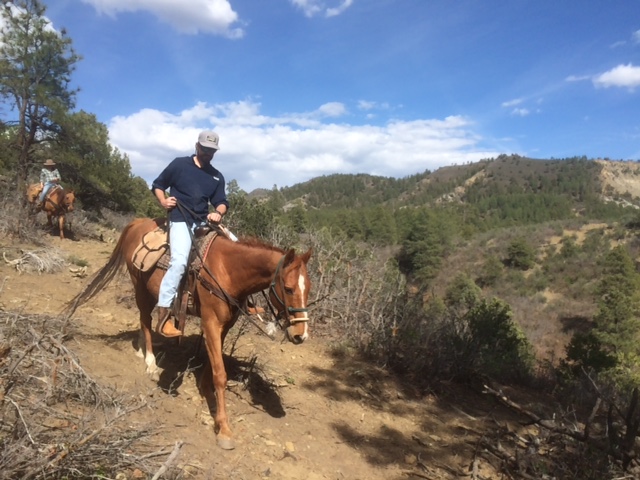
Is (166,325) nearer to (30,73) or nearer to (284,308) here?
(284,308)

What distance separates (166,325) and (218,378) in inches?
30.0

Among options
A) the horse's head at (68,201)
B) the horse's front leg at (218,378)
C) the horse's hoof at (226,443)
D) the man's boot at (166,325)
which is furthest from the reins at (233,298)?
the horse's head at (68,201)

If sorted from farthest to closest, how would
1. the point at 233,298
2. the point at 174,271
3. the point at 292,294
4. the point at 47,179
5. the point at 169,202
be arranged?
1. the point at 47,179
2. the point at 169,202
3. the point at 174,271
4. the point at 233,298
5. the point at 292,294

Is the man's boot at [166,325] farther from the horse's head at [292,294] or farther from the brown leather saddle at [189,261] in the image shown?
the horse's head at [292,294]

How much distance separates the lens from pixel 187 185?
4.79 metres

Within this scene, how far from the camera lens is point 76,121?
13.1m

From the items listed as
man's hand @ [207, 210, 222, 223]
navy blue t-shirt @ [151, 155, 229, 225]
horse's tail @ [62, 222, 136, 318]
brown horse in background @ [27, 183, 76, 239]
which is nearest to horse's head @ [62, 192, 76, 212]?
brown horse in background @ [27, 183, 76, 239]

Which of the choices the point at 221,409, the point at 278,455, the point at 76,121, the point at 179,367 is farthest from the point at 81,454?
the point at 76,121

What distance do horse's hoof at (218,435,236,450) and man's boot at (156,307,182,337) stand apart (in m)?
1.07

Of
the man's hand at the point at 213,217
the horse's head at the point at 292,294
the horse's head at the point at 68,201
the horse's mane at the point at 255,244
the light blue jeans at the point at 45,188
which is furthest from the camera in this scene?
the horse's head at the point at 68,201

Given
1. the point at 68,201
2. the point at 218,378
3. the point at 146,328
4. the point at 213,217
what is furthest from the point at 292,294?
the point at 68,201

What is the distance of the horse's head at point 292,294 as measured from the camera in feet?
12.6

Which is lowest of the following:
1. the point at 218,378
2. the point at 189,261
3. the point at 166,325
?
the point at 218,378

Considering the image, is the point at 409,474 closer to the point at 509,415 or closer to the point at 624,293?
the point at 509,415
